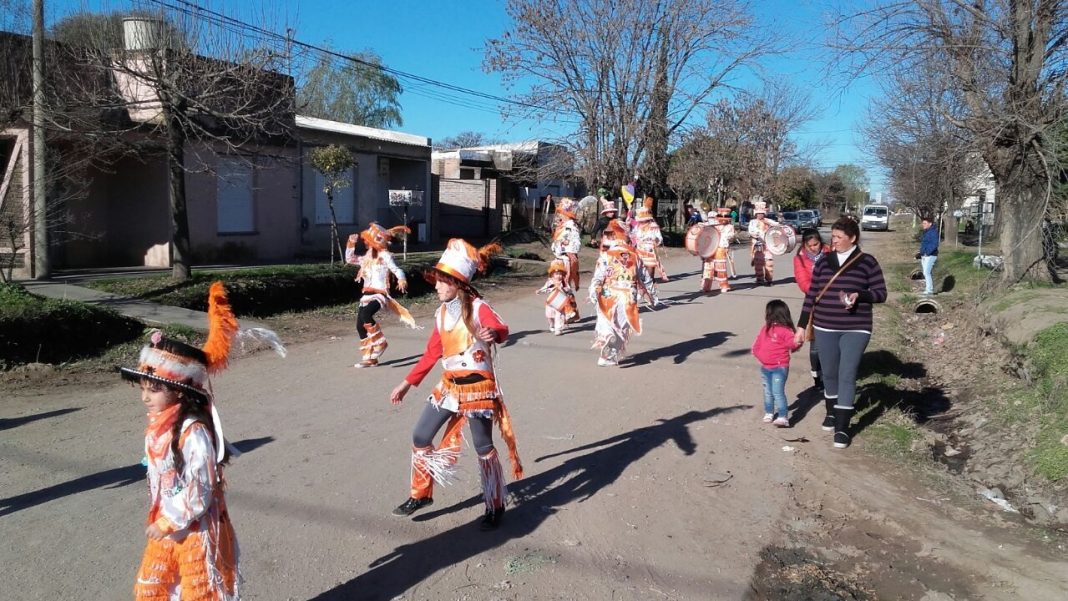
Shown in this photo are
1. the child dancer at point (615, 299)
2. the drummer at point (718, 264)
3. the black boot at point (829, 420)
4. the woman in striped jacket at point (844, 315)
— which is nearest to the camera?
the woman in striped jacket at point (844, 315)

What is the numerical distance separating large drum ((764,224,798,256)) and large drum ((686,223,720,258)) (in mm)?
2068

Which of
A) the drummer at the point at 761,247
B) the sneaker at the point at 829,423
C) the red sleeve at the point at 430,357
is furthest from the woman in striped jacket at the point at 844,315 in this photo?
the drummer at the point at 761,247

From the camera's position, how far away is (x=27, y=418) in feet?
22.6

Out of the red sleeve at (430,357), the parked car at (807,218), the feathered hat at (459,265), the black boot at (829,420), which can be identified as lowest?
the black boot at (829,420)

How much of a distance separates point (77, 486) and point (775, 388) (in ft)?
17.9

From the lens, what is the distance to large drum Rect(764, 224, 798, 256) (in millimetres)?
17656

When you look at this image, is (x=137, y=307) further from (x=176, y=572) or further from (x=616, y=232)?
(x=176, y=572)

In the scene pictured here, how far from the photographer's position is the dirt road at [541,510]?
415cm

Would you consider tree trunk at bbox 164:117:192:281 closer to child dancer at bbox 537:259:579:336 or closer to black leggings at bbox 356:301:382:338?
black leggings at bbox 356:301:382:338

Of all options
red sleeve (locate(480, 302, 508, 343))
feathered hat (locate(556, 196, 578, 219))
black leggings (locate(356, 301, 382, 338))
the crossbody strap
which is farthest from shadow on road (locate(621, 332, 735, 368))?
red sleeve (locate(480, 302, 508, 343))

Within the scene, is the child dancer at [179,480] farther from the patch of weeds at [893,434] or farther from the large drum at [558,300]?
the large drum at [558,300]

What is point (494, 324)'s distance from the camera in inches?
179

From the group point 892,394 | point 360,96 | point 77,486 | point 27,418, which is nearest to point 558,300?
point 892,394

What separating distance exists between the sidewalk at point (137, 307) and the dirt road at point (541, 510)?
2649 mm
